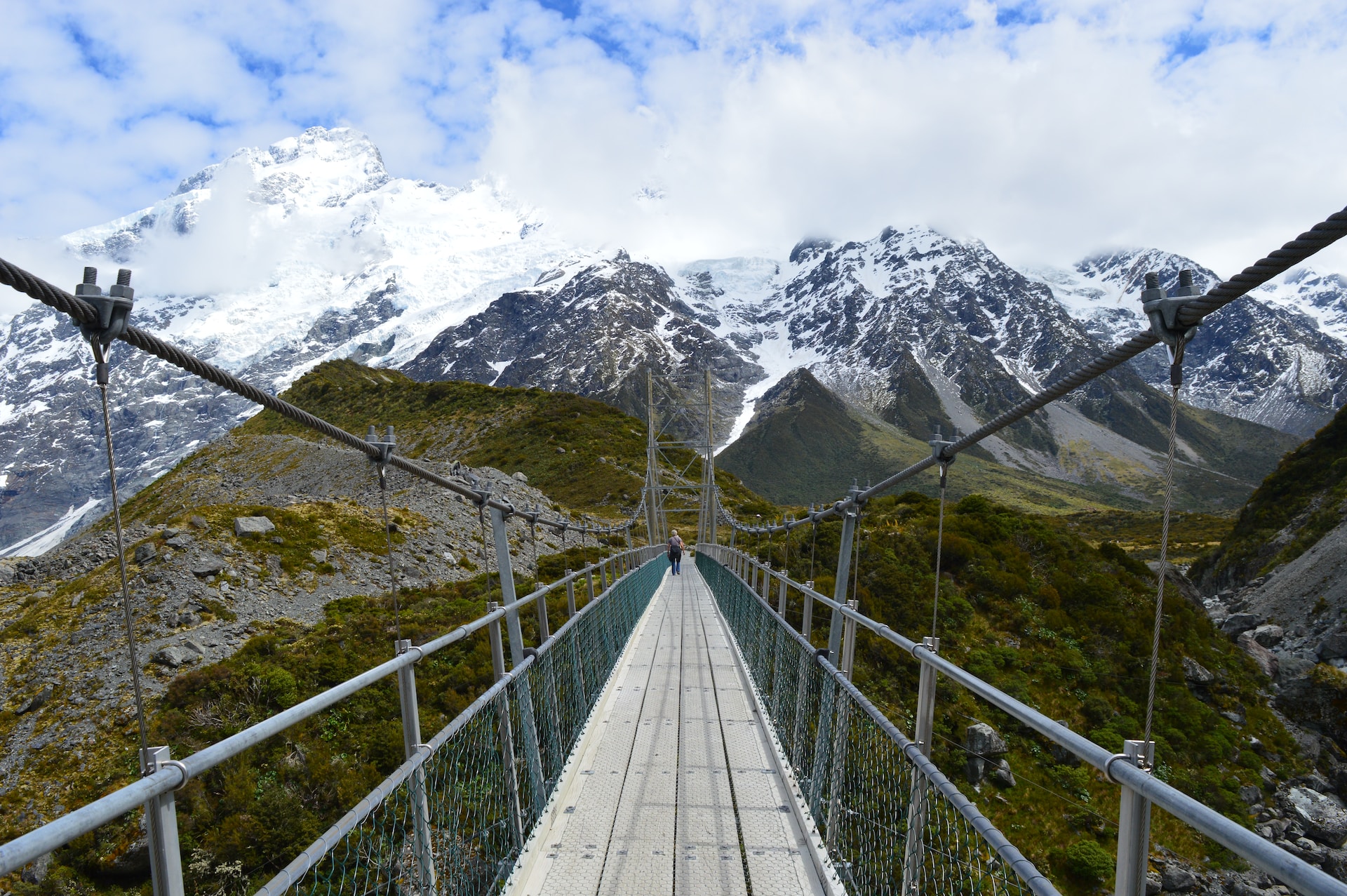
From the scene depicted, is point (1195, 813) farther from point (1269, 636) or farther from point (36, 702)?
point (1269, 636)

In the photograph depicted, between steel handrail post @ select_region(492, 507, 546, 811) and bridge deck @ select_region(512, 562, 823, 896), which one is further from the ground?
steel handrail post @ select_region(492, 507, 546, 811)

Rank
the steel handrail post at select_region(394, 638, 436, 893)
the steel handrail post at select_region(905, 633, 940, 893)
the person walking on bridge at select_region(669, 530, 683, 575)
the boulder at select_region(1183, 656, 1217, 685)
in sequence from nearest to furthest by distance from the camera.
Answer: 1. the steel handrail post at select_region(394, 638, 436, 893)
2. the steel handrail post at select_region(905, 633, 940, 893)
3. the boulder at select_region(1183, 656, 1217, 685)
4. the person walking on bridge at select_region(669, 530, 683, 575)

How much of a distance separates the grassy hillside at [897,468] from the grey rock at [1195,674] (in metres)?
101

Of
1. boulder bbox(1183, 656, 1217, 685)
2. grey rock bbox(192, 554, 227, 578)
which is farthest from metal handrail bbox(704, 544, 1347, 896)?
boulder bbox(1183, 656, 1217, 685)

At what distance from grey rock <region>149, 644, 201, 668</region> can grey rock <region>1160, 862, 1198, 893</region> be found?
43.9ft

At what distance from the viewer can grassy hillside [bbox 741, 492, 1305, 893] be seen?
10891 mm

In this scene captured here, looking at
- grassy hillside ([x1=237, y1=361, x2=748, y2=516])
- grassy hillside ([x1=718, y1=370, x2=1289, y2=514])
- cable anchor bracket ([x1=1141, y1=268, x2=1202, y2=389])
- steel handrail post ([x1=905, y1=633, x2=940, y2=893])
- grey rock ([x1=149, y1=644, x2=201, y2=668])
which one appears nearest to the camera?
cable anchor bracket ([x1=1141, y1=268, x2=1202, y2=389])

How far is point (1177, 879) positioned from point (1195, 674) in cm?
652

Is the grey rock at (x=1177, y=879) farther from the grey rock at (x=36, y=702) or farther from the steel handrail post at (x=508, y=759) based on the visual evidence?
the grey rock at (x=36, y=702)

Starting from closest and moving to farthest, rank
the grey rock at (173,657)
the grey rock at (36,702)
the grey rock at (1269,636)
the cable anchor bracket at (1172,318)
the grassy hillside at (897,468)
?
the cable anchor bracket at (1172,318)
the grey rock at (36,702)
the grey rock at (173,657)
the grey rock at (1269,636)
the grassy hillside at (897,468)

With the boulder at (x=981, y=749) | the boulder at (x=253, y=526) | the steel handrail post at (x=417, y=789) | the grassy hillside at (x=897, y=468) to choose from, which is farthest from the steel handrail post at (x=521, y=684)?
the grassy hillside at (x=897, y=468)

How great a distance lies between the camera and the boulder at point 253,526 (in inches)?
612

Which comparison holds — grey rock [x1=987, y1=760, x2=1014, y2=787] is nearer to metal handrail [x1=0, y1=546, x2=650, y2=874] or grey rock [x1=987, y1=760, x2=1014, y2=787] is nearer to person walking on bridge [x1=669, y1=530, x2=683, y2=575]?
metal handrail [x1=0, y1=546, x2=650, y2=874]

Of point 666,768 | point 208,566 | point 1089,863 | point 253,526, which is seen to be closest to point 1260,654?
point 1089,863
